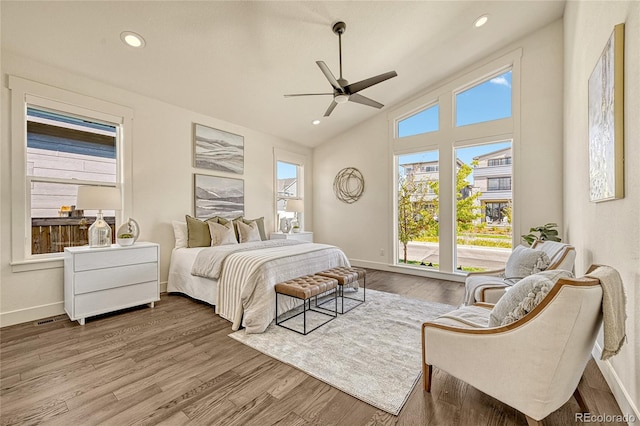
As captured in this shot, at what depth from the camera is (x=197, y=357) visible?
220cm

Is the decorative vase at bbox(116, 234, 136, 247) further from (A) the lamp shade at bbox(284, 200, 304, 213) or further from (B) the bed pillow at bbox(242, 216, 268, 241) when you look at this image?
(A) the lamp shade at bbox(284, 200, 304, 213)

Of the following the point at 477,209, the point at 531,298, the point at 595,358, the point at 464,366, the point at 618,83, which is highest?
the point at 618,83

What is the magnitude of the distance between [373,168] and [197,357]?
452 centimetres

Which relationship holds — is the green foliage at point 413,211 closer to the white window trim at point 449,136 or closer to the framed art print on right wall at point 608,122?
the white window trim at point 449,136

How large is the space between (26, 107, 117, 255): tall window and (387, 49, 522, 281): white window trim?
461cm

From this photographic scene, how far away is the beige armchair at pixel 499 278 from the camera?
Result: 2324 millimetres

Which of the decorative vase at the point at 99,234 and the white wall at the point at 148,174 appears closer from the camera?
the white wall at the point at 148,174

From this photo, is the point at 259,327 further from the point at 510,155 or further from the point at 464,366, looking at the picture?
the point at 510,155

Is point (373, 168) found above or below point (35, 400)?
above

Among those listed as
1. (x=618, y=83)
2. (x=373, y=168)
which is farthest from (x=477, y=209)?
(x=618, y=83)

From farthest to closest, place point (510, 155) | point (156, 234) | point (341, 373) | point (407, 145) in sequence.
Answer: point (407, 145), point (510, 155), point (156, 234), point (341, 373)

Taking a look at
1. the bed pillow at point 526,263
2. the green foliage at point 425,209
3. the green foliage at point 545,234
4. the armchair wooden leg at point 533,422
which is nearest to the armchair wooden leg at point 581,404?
the armchair wooden leg at point 533,422

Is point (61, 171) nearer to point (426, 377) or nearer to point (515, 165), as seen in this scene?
point (426, 377)

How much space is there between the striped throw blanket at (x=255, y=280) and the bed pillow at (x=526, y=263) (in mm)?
2066
